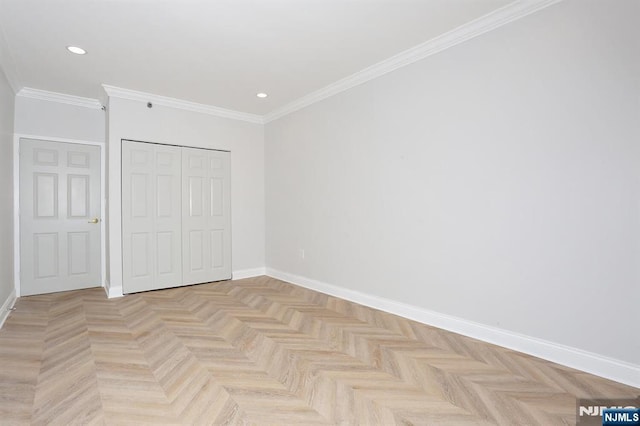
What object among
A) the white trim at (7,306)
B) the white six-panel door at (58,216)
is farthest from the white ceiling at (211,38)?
the white trim at (7,306)

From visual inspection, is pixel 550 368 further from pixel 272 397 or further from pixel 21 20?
pixel 21 20

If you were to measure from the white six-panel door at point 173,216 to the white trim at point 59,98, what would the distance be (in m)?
1.01

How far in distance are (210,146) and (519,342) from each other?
A: 4516mm

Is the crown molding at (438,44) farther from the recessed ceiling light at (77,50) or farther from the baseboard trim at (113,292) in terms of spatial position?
the baseboard trim at (113,292)

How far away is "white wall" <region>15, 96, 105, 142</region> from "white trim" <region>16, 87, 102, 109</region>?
0.04m

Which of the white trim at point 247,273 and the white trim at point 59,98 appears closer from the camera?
the white trim at point 59,98

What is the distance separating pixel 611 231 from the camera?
2.13 meters

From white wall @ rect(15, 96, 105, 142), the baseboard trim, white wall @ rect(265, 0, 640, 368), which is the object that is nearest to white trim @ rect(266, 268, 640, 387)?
white wall @ rect(265, 0, 640, 368)

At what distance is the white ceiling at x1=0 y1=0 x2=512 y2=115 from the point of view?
2.53 m

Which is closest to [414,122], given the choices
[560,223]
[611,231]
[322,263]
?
[560,223]

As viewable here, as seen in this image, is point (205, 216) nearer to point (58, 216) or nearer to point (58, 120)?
point (58, 216)

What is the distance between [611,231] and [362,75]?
274 cm

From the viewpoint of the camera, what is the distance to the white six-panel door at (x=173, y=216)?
14.2ft

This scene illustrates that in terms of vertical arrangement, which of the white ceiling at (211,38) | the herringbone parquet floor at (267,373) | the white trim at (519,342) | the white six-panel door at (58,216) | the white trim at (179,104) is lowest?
the herringbone parquet floor at (267,373)
